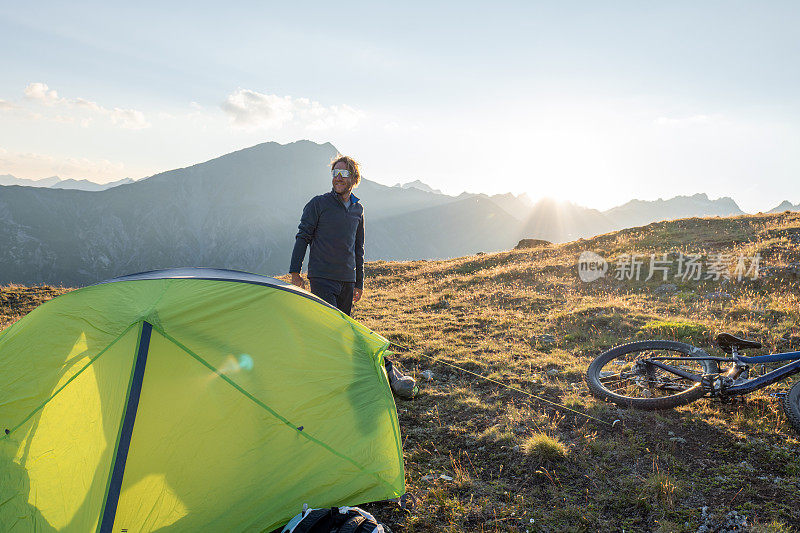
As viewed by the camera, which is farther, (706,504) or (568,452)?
(568,452)

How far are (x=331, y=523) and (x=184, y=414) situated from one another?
5.55ft

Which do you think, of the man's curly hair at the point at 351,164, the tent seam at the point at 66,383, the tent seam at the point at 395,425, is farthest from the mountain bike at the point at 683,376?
the tent seam at the point at 66,383

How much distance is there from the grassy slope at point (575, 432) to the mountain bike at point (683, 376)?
280mm

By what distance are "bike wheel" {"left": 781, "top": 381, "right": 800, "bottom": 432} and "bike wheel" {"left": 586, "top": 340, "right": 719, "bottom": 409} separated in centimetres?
86

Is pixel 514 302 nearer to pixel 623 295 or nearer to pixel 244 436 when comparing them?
pixel 623 295

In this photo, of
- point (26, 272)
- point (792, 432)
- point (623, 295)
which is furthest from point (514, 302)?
point (26, 272)

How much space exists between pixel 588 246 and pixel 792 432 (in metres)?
20.2

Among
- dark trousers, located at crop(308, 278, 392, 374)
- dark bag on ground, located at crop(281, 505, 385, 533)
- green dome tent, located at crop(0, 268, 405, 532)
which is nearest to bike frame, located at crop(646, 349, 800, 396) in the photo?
green dome tent, located at crop(0, 268, 405, 532)

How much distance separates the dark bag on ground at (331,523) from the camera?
3.40 meters

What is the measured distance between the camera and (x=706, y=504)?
14.2 ft

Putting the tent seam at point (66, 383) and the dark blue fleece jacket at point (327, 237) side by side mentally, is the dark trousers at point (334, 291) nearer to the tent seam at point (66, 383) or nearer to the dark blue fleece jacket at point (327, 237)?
the dark blue fleece jacket at point (327, 237)

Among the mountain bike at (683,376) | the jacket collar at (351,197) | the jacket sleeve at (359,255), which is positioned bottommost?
the mountain bike at (683,376)

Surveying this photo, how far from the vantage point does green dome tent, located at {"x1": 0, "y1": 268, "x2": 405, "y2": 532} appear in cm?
364

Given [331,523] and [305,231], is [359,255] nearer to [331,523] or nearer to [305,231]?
[305,231]
